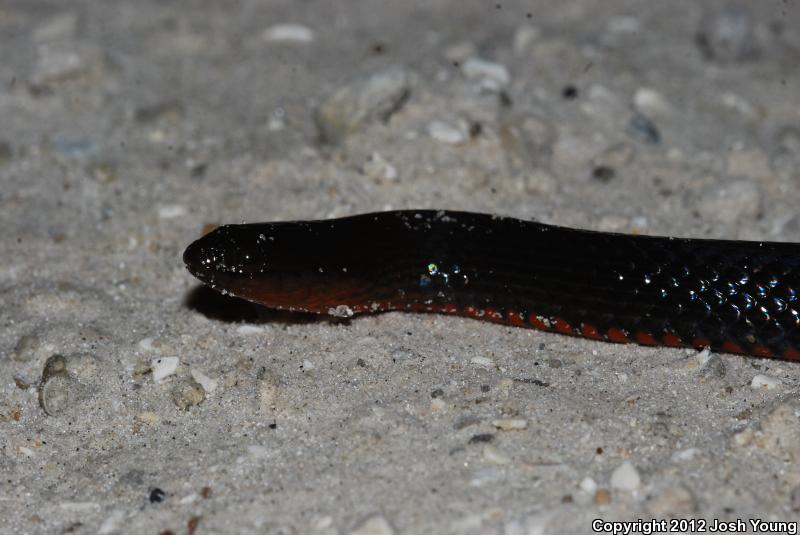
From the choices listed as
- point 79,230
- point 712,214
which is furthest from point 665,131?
point 79,230

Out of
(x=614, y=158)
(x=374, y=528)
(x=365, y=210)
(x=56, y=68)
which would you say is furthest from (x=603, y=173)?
(x=56, y=68)

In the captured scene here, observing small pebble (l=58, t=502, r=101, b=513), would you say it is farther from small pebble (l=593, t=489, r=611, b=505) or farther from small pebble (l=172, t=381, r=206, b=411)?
small pebble (l=593, t=489, r=611, b=505)

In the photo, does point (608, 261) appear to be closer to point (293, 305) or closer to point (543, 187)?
point (543, 187)

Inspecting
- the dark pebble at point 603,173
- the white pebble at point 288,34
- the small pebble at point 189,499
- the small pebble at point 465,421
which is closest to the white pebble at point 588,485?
the small pebble at point 465,421

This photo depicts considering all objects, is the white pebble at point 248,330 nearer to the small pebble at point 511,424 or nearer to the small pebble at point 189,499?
the small pebble at point 189,499

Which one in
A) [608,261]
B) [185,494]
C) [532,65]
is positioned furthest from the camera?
[532,65]

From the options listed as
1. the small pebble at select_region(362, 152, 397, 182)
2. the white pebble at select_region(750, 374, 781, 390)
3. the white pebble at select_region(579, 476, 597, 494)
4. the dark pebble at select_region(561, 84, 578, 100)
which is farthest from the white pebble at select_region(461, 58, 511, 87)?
the white pebble at select_region(579, 476, 597, 494)

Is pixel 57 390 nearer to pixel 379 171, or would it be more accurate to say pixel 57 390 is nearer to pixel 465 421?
pixel 465 421
